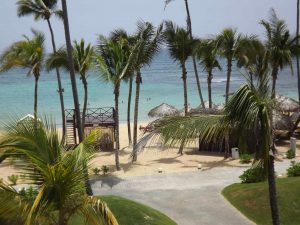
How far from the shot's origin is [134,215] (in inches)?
532

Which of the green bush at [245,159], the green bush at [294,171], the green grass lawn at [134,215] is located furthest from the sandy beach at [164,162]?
the green grass lawn at [134,215]

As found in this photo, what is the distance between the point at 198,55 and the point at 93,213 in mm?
22169

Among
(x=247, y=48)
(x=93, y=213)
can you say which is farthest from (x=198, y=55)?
(x=93, y=213)

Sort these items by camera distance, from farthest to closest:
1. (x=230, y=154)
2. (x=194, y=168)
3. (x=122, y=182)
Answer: (x=230, y=154), (x=194, y=168), (x=122, y=182)

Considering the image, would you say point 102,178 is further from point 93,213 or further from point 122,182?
point 93,213

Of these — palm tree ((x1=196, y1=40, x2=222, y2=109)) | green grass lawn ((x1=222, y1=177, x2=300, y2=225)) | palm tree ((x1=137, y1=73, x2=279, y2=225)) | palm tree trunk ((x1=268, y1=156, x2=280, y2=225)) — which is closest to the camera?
palm tree ((x1=137, y1=73, x2=279, y2=225))

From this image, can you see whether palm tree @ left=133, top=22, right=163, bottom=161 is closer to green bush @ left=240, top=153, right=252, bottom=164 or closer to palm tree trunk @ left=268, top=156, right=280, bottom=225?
green bush @ left=240, top=153, right=252, bottom=164

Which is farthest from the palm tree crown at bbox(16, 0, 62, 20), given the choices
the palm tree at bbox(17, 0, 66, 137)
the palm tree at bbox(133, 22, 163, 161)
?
the palm tree at bbox(133, 22, 163, 161)

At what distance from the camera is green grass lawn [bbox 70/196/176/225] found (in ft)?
43.2

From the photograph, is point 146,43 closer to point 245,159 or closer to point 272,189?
point 245,159

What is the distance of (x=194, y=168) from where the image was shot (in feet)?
74.1

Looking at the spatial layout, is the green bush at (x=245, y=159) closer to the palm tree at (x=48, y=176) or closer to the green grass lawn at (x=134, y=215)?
the green grass lawn at (x=134, y=215)

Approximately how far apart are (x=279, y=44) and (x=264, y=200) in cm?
1071

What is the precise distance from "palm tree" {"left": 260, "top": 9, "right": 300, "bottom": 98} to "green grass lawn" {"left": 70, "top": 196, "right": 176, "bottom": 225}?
11625 mm
